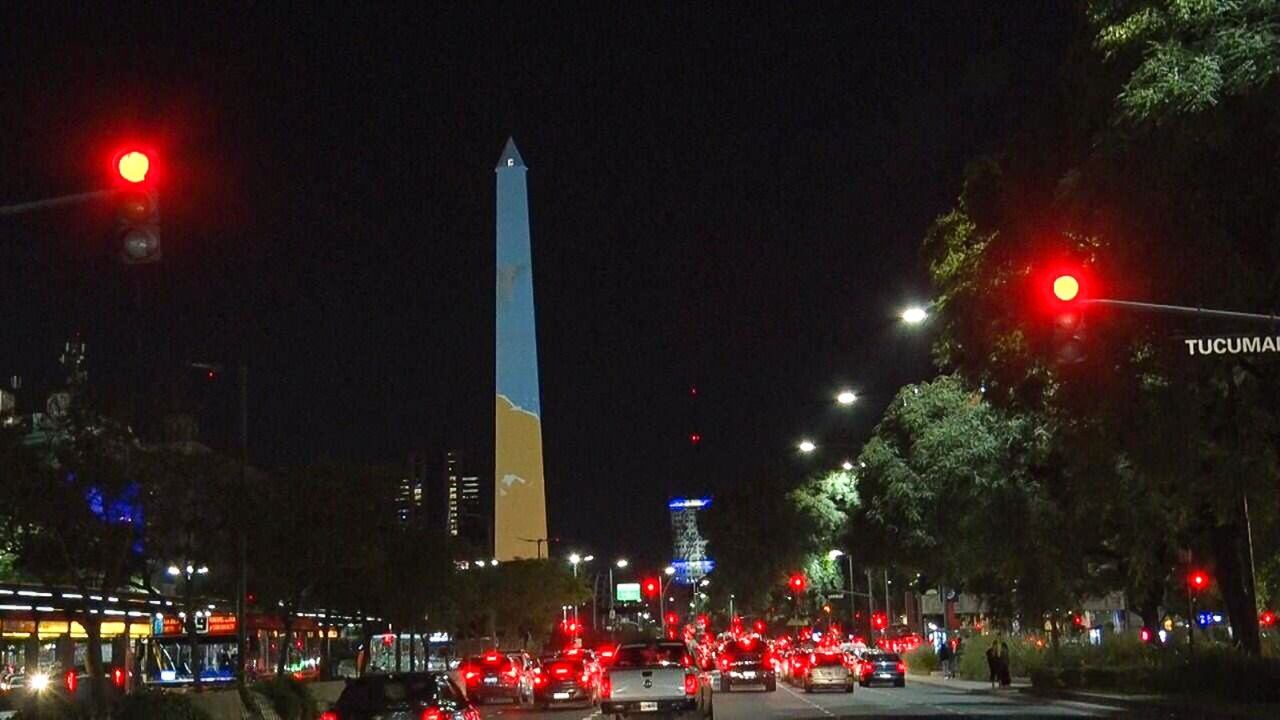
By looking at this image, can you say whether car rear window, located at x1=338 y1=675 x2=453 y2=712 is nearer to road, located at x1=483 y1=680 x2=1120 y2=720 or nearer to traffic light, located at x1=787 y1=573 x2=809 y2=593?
road, located at x1=483 y1=680 x2=1120 y2=720

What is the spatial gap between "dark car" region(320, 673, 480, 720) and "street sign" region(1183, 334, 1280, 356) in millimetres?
11763

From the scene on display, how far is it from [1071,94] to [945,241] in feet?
22.9

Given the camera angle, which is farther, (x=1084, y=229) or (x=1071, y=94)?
(x=1071, y=94)

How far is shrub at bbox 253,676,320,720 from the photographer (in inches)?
1264

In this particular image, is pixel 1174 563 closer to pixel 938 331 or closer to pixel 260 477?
pixel 938 331

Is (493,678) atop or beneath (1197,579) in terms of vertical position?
beneath

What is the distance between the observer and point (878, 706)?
4075cm

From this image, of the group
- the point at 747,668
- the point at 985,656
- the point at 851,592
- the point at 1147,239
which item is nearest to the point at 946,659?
the point at 985,656

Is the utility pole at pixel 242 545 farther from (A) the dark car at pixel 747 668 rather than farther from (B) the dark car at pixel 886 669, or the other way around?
(B) the dark car at pixel 886 669

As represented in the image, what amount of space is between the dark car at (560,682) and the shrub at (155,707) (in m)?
22.1

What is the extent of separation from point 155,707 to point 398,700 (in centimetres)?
455

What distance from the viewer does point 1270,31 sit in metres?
20.3

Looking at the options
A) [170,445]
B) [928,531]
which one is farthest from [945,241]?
[928,531]

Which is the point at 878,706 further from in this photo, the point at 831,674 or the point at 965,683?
the point at 965,683
